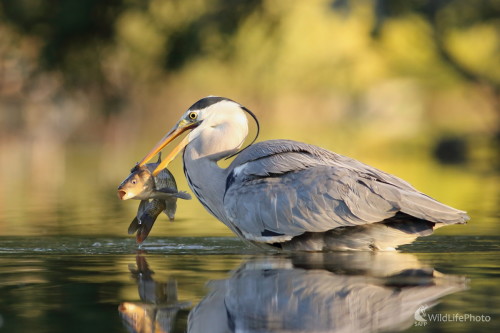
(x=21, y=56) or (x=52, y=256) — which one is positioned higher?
(x=21, y=56)

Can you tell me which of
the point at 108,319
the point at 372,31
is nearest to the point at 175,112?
the point at 372,31

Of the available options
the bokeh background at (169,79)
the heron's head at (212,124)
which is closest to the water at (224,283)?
the bokeh background at (169,79)

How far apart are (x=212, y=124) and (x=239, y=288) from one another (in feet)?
9.97

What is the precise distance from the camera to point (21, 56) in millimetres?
34094

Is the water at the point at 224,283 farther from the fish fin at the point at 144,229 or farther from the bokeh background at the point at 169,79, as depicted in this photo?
the bokeh background at the point at 169,79

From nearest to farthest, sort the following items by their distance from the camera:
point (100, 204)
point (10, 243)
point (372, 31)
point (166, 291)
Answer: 1. point (166, 291)
2. point (10, 243)
3. point (100, 204)
4. point (372, 31)

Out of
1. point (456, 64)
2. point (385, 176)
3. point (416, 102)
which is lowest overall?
point (385, 176)

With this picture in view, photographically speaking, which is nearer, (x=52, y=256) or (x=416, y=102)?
(x=52, y=256)

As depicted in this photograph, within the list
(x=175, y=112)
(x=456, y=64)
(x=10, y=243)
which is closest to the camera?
(x=10, y=243)

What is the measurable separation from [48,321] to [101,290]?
1.06 m

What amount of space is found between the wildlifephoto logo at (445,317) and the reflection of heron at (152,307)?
4.08ft

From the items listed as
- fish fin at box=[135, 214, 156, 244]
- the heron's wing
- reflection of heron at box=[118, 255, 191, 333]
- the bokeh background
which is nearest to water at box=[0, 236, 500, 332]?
reflection of heron at box=[118, 255, 191, 333]

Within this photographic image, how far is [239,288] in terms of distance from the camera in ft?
21.9

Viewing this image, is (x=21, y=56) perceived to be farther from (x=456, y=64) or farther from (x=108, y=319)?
(x=108, y=319)
